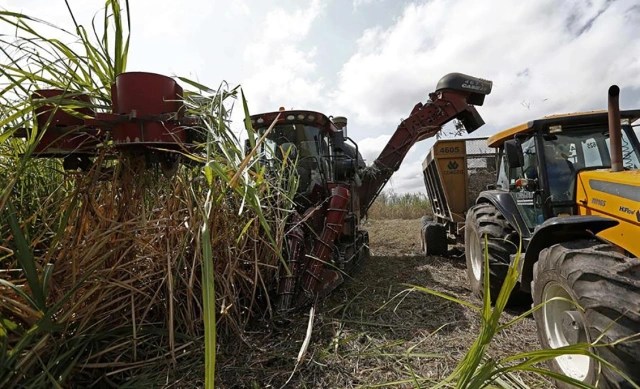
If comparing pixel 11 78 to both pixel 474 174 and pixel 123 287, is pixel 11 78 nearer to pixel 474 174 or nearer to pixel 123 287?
pixel 123 287

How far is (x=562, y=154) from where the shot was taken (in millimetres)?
3119

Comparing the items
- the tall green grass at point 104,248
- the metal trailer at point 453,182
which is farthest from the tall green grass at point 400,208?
the tall green grass at point 104,248

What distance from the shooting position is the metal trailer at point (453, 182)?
5.85 metres

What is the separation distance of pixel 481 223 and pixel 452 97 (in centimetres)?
296

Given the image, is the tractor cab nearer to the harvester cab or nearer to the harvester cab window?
the harvester cab

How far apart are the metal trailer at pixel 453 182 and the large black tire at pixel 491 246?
1.55 m

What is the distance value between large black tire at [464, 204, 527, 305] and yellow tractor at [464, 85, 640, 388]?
1 centimetres

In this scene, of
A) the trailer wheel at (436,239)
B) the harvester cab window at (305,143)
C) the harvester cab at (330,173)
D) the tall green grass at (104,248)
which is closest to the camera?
the tall green grass at (104,248)

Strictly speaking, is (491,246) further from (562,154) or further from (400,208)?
(400,208)

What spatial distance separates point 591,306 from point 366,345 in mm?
1169

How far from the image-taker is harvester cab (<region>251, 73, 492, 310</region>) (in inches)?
115

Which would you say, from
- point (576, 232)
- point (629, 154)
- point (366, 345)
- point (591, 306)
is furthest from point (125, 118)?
point (629, 154)

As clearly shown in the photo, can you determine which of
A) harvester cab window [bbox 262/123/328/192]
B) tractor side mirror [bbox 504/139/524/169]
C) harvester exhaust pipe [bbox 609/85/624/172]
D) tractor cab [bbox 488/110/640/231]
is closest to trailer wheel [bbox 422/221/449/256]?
harvester cab window [bbox 262/123/328/192]

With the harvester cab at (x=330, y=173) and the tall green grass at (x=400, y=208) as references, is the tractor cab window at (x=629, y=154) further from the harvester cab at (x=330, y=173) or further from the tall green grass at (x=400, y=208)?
the tall green grass at (x=400, y=208)
